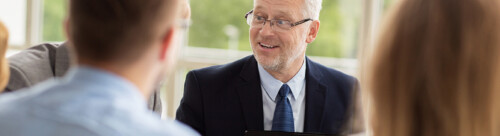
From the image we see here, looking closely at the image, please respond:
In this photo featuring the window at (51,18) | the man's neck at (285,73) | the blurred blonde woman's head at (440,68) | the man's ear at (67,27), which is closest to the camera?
the man's ear at (67,27)

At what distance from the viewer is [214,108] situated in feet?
8.63

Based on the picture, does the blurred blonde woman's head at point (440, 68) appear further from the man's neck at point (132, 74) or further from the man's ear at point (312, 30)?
the man's ear at point (312, 30)

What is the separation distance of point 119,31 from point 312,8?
186 centimetres

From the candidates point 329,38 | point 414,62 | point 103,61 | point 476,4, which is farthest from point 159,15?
point 329,38

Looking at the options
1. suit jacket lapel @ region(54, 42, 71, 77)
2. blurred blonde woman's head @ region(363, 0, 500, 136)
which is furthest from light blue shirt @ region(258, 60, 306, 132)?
blurred blonde woman's head @ region(363, 0, 500, 136)

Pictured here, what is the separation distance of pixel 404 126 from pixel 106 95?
0.58 metres

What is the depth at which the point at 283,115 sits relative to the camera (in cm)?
256

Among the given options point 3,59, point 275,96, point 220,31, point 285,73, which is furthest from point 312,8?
point 220,31

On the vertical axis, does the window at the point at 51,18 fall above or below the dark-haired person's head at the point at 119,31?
above

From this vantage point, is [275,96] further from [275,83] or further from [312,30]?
[312,30]

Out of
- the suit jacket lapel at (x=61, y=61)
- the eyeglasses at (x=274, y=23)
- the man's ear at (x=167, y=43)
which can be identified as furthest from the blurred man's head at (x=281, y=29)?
the man's ear at (x=167, y=43)

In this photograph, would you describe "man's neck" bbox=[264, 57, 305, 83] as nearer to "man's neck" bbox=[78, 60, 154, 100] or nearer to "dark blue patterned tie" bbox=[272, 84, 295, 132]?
"dark blue patterned tie" bbox=[272, 84, 295, 132]

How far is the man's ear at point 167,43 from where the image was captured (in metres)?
1.09

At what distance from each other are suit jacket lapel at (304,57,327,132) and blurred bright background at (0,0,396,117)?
194 cm
